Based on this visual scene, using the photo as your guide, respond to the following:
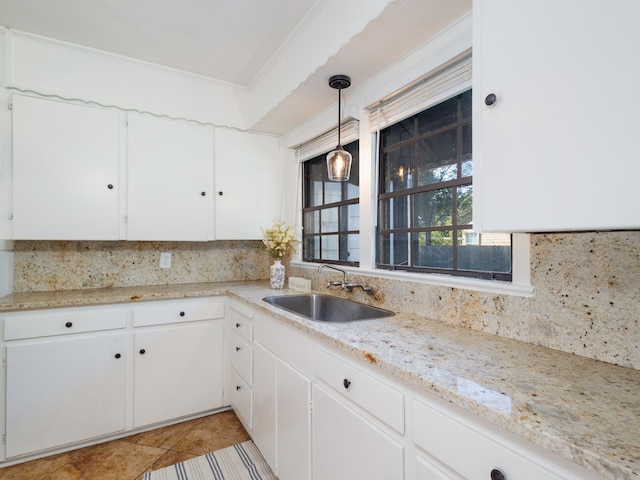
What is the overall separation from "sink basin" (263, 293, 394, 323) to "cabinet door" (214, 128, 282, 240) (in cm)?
84

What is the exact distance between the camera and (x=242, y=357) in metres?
2.17

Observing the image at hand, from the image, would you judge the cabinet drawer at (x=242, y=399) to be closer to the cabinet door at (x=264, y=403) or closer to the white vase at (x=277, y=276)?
the cabinet door at (x=264, y=403)

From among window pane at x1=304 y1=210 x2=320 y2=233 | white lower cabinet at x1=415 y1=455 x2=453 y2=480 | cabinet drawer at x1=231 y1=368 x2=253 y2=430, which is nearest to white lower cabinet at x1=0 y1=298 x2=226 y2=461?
cabinet drawer at x1=231 y1=368 x2=253 y2=430

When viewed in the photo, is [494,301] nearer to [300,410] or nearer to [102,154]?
[300,410]

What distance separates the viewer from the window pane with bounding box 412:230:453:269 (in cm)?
160

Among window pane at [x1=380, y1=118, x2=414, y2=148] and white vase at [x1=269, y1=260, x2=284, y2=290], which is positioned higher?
window pane at [x1=380, y1=118, x2=414, y2=148]

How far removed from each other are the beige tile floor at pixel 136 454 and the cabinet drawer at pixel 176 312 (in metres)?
0.73

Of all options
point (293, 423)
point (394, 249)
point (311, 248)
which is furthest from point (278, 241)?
point (293, 423)

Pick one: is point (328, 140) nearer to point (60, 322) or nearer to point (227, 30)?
point (227, 30)

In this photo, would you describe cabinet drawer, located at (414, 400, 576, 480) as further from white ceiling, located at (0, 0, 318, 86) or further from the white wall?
the white wall

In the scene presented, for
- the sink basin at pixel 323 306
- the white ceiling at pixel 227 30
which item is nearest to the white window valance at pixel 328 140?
the white ceiling at pixel 227 30

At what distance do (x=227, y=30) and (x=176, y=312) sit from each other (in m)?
1.81

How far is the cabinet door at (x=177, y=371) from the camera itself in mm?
2172

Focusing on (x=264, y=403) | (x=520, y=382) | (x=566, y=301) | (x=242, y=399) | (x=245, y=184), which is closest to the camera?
(x=520, y=382)
